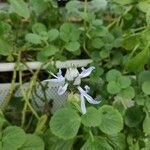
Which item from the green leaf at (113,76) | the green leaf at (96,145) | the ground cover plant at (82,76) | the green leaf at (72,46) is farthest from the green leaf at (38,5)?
the green leaf at (96,145)

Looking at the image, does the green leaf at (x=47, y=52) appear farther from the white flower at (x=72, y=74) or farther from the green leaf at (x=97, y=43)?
→ the white flower at (x=72, y=74)

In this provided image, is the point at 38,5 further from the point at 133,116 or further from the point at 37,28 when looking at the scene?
the point at 133,116

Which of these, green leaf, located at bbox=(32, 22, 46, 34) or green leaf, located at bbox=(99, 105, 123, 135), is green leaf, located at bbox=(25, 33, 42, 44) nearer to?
green leaf, located at bbox=(32, 22, 46, 34)

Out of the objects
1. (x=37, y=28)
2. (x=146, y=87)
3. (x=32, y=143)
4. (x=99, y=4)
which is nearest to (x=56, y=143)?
(x=32, y=143)

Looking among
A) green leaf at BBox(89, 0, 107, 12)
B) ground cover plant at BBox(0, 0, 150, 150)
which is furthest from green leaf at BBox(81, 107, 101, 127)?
green leaf at BBox(89, 0, 107, 12)

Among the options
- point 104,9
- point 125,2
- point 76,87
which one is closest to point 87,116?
point 76,87

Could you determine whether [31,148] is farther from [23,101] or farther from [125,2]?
[125,2]
